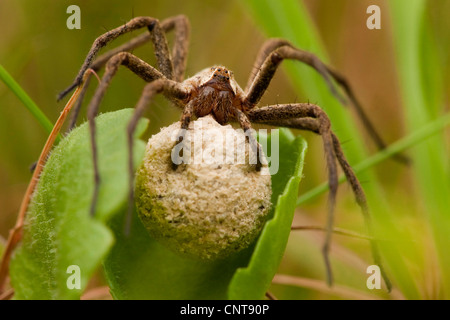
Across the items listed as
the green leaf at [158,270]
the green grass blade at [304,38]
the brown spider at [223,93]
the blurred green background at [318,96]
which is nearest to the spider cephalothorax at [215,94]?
Result: the brown spider at [223,93]

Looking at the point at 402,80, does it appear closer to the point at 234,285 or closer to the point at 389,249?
the point at 389,249

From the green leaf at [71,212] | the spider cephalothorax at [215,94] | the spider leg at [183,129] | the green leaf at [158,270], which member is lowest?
the green leaf at [158,270]

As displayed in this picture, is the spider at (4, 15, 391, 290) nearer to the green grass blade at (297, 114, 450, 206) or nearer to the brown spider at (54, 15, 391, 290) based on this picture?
the brown spider at (54, 15, 391, 290)

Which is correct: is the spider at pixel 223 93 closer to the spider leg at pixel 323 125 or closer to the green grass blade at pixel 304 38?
the spider leg at pixel 323 125

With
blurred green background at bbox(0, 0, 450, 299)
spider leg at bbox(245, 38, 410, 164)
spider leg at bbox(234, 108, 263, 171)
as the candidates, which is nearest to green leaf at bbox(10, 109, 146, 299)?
spider leg at bbox(234, 108, 263, 171)

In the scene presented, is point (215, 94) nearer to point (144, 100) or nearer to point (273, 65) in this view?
point (273, 65)
